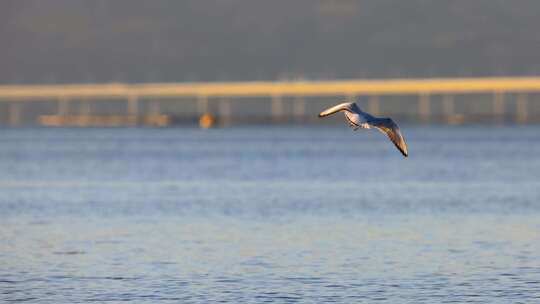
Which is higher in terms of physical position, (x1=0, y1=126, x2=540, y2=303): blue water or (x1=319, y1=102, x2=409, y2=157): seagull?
(x1=319, y1=102, x2=409, y2=157): seagull

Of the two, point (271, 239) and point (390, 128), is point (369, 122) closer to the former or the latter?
point (390, 128)

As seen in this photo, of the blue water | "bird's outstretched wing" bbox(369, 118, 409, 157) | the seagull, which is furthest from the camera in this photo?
the blue water

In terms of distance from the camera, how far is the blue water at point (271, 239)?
77.6 ft

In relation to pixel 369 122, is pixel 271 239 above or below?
below

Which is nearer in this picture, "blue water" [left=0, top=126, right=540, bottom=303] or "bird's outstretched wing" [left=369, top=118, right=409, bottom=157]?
"bird's outstretched wing" [left=369, top=118, right=409, bottom=157]

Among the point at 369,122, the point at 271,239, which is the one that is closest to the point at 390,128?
the point at 369,122

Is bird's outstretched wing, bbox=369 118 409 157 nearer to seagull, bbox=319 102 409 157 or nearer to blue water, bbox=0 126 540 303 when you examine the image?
seagull, bbox=319 102 409 157

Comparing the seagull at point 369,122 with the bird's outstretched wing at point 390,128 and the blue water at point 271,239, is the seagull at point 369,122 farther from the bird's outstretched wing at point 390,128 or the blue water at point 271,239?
the blue water at point 271,239

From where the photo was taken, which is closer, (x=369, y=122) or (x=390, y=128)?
(x=369, y=122)

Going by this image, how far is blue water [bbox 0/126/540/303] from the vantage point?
23.7 meters

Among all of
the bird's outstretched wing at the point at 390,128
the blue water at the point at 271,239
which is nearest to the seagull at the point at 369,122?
the bird's outstretched wing at the point at 390,128

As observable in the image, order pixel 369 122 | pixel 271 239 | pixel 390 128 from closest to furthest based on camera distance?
pixel 369 122, pixel 390 128, pixel 271 239

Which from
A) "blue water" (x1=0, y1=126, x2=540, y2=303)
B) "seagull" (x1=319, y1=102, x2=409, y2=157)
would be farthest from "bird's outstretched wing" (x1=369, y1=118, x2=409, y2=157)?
"blue water" (x1=0, y1=126, x2=540, y2=303)

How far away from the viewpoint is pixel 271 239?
31938mm
